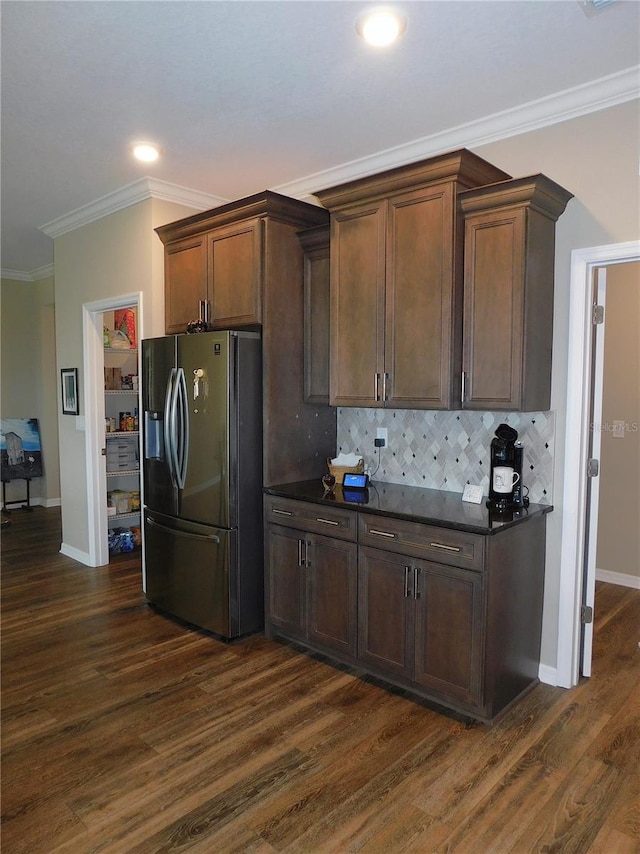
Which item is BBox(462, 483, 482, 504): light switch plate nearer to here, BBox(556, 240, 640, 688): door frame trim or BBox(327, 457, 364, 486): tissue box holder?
BBox(556, 240, 640, 688): door frame trim

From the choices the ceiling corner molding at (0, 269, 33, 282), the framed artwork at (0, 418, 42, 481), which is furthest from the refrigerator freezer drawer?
the ceiling corner molding at (0, 269, 33, 282)

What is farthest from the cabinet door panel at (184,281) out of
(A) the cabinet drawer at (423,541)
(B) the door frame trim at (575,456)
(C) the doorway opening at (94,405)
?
(B) the door frame trim at (575,456)

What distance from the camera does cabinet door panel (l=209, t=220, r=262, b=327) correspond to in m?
3.42

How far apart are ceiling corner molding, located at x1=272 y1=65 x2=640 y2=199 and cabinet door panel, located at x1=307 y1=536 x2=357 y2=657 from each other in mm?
2222

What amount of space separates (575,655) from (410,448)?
1371 mm

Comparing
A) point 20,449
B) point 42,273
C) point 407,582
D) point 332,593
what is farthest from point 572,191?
point 20,449

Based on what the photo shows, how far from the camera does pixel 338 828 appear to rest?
2.01 metres

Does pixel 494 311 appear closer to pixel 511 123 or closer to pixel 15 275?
pixel 511 123

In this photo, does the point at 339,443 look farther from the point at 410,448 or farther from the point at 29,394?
the point at 29,394

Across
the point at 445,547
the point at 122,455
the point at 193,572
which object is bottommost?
the point at 193,572

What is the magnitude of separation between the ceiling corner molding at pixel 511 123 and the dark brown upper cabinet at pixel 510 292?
42cm

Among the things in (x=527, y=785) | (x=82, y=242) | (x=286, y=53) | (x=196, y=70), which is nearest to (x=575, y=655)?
(x=527, y=785)

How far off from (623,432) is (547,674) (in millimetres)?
2066

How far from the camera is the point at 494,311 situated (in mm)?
2734
